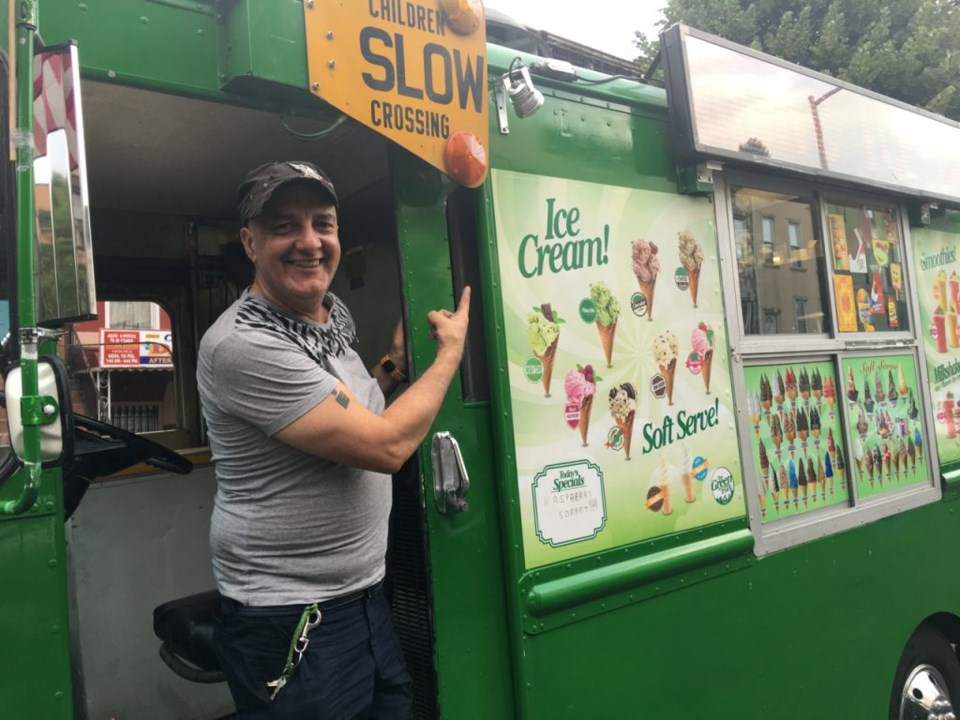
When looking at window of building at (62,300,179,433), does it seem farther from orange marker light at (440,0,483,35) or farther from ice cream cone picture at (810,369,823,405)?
ice cream cone picture at (810,369,823,405)

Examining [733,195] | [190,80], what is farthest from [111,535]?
[733,195]

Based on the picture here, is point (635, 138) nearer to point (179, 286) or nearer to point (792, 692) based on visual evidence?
point (792, 692)

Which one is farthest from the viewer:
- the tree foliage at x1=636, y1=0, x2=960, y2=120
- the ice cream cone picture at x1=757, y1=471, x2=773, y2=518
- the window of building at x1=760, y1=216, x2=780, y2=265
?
the tree foliage at x1=636, y1=0, x2=960, y2=120

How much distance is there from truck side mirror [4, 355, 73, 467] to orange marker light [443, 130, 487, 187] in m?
1.03

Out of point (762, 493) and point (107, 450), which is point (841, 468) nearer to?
point (762, 493)

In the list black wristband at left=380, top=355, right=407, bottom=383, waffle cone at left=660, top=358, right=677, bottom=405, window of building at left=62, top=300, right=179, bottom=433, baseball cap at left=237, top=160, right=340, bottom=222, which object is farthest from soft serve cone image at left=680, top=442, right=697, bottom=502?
window of building at left=62, top=300, right=179, bottom=433

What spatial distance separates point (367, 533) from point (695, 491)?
3.89 ft

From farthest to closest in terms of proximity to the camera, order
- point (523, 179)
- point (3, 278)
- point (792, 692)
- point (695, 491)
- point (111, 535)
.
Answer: point (111, 535) → point (792, 692) → point (695, 491) → point (523, 179) → point (3, 278)

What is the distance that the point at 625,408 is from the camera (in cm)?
227

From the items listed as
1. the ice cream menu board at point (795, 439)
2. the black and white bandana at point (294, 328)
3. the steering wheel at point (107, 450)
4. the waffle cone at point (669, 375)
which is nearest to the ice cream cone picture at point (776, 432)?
the ice cream menu board at point (795, 439)

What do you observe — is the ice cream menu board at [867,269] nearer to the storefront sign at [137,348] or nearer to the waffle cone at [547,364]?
the waffle cone at [547,364]

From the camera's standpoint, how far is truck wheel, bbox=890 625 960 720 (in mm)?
3074

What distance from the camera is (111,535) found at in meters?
2.91

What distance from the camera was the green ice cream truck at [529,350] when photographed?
1.53m
